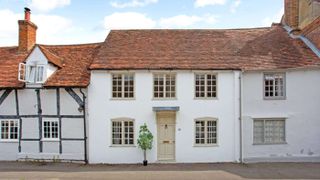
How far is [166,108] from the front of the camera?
21.3m

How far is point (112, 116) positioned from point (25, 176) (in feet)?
19.8

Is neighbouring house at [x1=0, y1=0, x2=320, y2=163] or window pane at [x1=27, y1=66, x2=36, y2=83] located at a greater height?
window pane at [x1=27, y1=66, x2=36, y2=83]

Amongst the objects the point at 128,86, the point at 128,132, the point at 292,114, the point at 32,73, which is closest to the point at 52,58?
the point at 32,73

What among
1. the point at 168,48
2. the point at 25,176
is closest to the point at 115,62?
the point at 168,48

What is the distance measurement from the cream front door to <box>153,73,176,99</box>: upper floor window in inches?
53.6

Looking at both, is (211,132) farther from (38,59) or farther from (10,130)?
(10,130)

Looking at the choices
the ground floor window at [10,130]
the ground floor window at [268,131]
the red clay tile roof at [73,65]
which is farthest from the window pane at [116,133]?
the ground floor window at [268,131]

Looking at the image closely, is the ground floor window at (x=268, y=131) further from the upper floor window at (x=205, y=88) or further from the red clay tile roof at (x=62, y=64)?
the red clay tile roof at (x=62, y=64)

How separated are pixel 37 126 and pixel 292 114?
15.3 meters

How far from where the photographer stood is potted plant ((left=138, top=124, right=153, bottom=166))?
2084 cm

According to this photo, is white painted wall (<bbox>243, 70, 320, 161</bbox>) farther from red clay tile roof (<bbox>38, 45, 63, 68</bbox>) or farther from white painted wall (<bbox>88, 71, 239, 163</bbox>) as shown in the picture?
red clay tile roof (<bbox>38, 45, 63, 68</bbox>)

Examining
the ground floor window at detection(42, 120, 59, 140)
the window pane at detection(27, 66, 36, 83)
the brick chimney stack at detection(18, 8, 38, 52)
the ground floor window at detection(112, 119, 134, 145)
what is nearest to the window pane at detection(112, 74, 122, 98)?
the ground floor window at detection(112, 119, 134, 145)

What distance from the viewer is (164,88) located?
71.4 feet

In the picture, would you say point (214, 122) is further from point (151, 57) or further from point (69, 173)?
point (69, 173)
